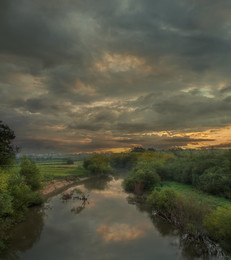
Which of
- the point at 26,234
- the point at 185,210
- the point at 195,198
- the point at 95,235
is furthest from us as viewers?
the point at 195,198

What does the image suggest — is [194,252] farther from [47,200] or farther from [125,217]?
[47,200]

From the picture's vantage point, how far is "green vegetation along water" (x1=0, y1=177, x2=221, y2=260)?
2520cm

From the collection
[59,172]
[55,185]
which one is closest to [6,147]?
[55,185]

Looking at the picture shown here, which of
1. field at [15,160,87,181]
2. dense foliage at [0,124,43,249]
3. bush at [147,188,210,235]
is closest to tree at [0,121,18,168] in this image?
dense foliage at [0,124,43,249]

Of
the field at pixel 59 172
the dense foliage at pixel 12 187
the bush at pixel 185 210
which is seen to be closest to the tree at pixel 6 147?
the dense foliage at pixel 12 187

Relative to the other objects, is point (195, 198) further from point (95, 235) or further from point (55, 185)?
point (55, 185)

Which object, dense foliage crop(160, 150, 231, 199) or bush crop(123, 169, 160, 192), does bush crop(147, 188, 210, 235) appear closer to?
dense foliage crop(160, 150, 231, 199)

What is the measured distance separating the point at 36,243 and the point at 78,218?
11052mm

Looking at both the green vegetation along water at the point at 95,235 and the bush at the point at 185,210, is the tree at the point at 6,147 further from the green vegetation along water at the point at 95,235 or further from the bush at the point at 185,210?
the bush at the point at 185,210

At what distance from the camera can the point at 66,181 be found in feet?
274

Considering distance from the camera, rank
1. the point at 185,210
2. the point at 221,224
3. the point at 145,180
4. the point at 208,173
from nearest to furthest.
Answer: the point at 221,224 < the point at 185,210 < the point at 208,173 < the point at 145,180

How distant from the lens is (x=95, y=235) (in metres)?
30.4

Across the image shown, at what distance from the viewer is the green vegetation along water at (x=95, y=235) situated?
82.7 ft

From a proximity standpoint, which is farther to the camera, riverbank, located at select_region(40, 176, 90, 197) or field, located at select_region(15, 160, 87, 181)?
field, located at select_region(15, 160, 87, 181)
